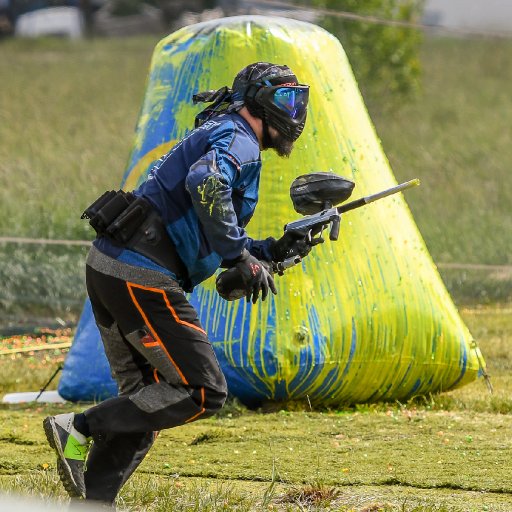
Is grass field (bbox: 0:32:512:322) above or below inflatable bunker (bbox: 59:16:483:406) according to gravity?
below

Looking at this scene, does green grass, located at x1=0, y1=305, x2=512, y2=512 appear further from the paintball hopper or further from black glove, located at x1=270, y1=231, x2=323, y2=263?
the paintball hopper

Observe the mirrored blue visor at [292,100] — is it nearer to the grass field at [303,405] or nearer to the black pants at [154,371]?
the black pants at [154,371]

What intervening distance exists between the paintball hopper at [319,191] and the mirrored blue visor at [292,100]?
0.25 m

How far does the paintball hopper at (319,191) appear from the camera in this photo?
14.5 ft

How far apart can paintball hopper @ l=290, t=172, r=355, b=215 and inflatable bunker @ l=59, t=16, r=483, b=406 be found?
1640 millimetres

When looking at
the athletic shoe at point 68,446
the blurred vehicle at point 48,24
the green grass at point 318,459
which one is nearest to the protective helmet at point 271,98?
the athletic shoe at point 68,446

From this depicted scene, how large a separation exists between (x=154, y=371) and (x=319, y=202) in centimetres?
88

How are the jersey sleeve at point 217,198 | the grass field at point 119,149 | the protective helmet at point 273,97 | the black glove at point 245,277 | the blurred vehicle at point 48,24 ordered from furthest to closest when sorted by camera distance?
the blurred vehicle at point 48,24
the grass field at point 119,149
the protective helmet at point 273,97
the black glove at point 245,277
the jersey sleeve at point 217,198

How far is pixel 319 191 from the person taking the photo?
4.41 meters

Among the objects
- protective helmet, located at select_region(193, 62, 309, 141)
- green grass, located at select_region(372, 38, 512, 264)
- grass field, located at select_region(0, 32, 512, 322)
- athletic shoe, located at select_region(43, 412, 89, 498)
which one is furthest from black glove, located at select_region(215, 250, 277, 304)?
green grass, located at select_region(372, 38, 512, 264)

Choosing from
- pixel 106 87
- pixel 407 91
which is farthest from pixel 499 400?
pixel 106 87

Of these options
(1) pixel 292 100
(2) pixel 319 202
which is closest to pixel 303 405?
(2) pixel 319 202

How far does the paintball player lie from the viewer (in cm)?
408

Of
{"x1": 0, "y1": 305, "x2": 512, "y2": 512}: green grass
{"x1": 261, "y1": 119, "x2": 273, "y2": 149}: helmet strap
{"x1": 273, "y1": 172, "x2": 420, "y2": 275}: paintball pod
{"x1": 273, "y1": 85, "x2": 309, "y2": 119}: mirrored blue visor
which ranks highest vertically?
{"x1": 273, "y1": 85, "x2": 309, "y2": 119}: mirrored blue visor
